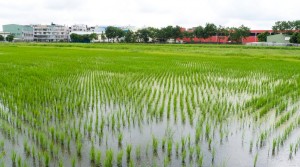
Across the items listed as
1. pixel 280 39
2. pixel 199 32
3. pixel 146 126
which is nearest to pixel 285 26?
pixel 280 39

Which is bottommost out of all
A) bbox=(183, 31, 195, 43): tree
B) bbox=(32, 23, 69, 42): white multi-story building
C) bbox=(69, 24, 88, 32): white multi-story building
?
bbox=(183, 31, 195, 43): tree

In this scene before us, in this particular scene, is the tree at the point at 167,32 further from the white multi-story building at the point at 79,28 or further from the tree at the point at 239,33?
the white multi-story building at the point at 79,28

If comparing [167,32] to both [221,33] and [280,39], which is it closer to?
[221,33]

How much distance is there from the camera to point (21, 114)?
221 inches

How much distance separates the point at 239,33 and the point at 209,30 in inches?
265

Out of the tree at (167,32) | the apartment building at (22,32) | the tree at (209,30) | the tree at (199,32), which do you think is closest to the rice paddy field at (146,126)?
the tree at (199,32)

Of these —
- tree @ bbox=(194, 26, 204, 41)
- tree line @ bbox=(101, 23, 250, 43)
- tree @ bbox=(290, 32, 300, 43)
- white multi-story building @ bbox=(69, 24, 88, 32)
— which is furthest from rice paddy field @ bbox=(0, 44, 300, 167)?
white multi-story building @ bbox=(69, 24, 88, 32)

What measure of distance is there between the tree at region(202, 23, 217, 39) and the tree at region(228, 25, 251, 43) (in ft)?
11.9

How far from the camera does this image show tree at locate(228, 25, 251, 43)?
59.4 metres

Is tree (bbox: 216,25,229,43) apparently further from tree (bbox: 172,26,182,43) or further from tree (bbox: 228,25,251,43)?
tree (bbox: 172,26,182,43)

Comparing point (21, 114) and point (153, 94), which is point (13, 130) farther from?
point (153, 94)

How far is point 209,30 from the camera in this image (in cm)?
6381

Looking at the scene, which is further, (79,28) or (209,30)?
(79,28)

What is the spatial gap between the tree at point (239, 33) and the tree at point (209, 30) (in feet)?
11.9
